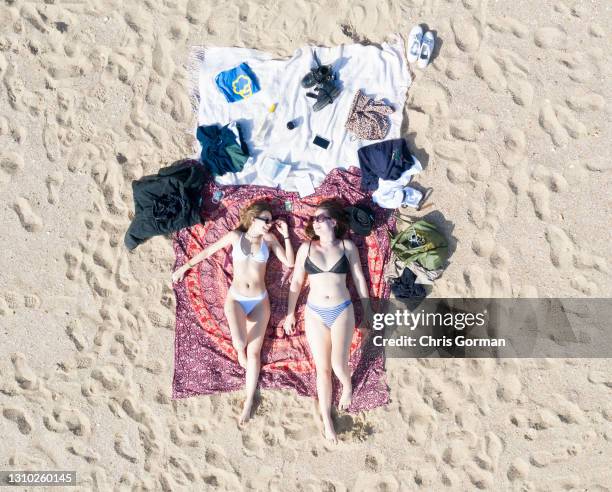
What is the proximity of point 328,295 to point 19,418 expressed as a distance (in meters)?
3.84

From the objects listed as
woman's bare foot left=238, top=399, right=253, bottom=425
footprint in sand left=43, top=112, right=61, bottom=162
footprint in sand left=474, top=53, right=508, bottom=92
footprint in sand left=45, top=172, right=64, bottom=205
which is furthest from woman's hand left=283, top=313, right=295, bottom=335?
footprint in sand left=474, top=53, right=508, bottom=92

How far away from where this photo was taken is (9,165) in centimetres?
522

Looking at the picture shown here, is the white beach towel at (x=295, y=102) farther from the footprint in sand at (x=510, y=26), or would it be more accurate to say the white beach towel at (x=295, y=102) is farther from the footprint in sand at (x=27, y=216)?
the footprint in sand at (x=27, y=216)

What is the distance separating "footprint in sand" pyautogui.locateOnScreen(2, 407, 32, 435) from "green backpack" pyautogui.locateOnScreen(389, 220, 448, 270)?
4.66 meters

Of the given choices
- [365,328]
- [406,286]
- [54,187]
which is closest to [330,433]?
[365,328]

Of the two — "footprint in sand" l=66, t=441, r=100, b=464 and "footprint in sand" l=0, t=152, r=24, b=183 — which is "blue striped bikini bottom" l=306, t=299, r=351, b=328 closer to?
"footprint in sand" l=66, t=441, r=100, b=464

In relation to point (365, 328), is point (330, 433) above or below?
below

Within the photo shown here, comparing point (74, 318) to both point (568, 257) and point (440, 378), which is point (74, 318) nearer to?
point (440, 378)

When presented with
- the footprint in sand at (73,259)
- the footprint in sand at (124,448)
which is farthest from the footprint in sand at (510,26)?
the footprint in sand at (124,448)

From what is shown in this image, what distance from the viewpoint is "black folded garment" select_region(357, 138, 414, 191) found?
4.97 m

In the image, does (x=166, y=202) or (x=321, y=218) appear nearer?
(x=321, y=218)

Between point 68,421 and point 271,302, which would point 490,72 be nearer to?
point 271,302

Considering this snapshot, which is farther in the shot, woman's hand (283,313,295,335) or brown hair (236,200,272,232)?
woman's hand (283,313,295,335)

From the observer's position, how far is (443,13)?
16.8ft
